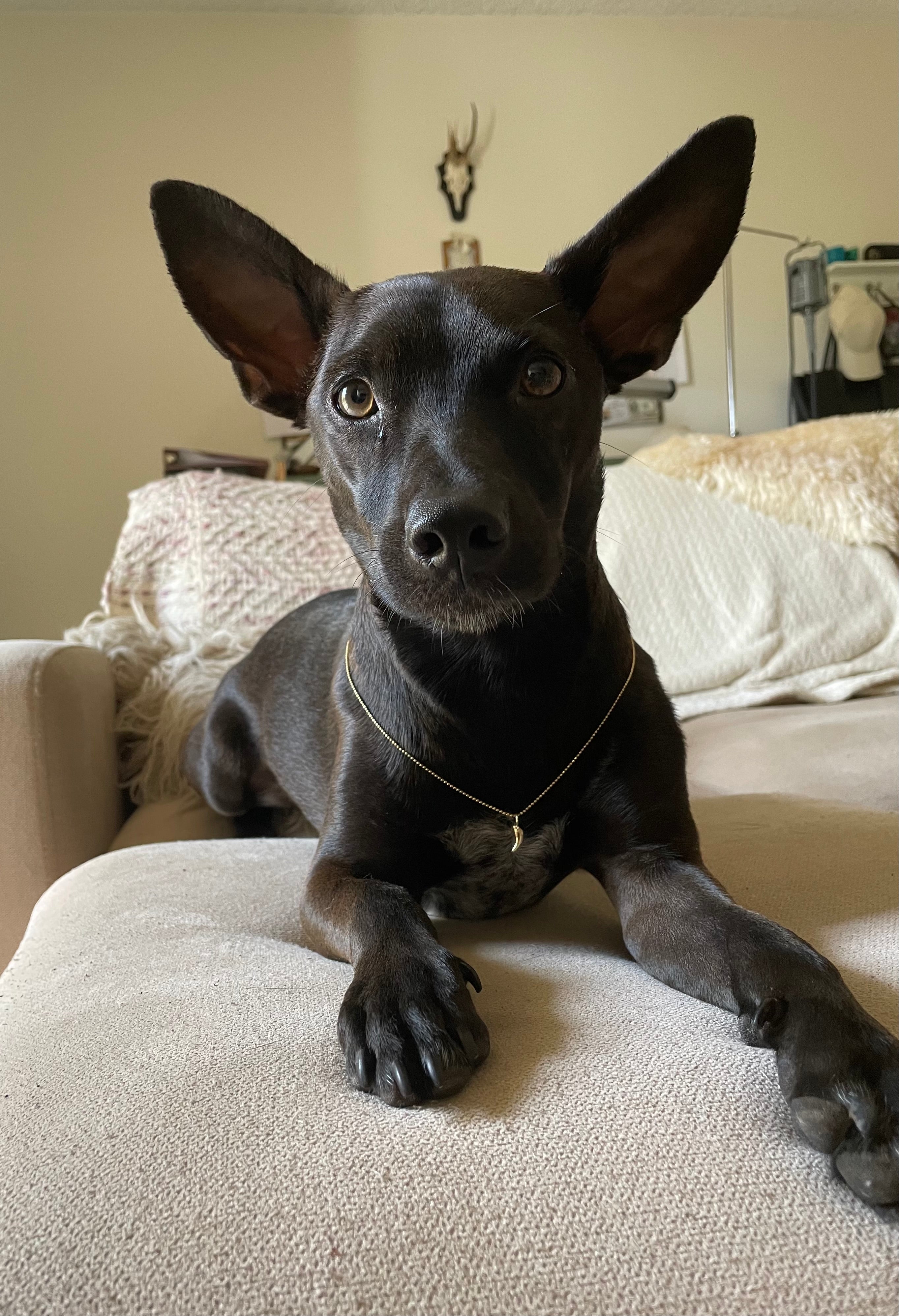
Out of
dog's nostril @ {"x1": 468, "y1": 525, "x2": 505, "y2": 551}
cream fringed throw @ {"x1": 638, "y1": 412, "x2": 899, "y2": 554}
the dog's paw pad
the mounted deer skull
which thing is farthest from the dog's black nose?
the mounted deer skull

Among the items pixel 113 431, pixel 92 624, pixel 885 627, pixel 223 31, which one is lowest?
pixel 885 627

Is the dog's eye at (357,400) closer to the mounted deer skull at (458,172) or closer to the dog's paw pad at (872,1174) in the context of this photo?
the dog's paw pad at (872,1174)

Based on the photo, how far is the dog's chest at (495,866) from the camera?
1.15 meters

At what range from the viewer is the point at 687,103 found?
4.57 meters

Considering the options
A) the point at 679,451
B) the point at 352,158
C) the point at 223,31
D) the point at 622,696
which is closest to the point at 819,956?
the point at 622,696

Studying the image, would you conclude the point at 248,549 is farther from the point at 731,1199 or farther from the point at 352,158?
the point at 352,158

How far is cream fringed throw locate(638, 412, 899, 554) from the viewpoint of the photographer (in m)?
2.47

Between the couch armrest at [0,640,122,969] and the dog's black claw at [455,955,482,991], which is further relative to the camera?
the couch armrest at [0,640,122,969]

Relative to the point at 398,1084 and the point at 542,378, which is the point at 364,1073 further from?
the point at 542,378

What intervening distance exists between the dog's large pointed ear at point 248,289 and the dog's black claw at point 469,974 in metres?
0.83

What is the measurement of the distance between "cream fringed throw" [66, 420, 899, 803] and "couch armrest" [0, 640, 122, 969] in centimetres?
58

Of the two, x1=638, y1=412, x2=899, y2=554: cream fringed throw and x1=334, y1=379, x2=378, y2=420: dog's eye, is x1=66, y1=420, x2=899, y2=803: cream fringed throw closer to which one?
x1=638, y1=412, x2=899, y2=554: cream fringed throw

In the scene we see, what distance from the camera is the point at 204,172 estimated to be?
13.6ft

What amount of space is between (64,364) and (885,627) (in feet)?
11.5
